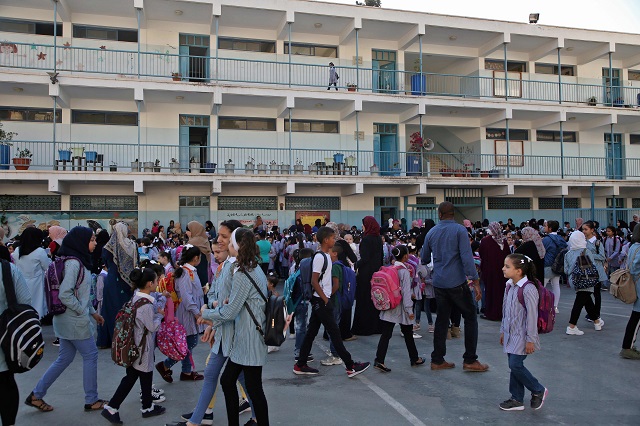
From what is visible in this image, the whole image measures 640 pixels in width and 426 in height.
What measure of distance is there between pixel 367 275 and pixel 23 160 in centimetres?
1377

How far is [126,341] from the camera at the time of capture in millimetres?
4828

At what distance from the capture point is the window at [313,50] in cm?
2144

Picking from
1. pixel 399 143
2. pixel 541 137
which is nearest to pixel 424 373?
pixel 399 143

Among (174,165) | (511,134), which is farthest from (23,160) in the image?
(511,134)

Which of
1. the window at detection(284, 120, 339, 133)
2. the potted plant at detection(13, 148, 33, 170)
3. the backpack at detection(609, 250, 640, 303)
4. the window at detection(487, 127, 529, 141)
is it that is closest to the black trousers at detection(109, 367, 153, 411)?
Result: the backpack at detection(609, 250, 640, 303)

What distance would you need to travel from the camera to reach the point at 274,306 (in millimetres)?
4328

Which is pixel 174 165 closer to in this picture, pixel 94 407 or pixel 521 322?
pixel 94 407

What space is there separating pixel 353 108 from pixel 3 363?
56.4 ft

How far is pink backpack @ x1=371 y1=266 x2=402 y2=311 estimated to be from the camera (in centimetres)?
639

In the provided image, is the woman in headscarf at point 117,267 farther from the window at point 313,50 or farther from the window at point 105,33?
the window at point 313,50

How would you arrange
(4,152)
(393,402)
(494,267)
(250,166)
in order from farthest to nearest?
(250,166)
(4,152)
(494,267)
(393,402)

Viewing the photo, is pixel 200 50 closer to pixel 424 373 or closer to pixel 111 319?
pixel 111 319

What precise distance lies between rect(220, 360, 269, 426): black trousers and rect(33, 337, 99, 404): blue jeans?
1.82 metres

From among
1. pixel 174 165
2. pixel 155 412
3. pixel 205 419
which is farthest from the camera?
pixel 174 165
